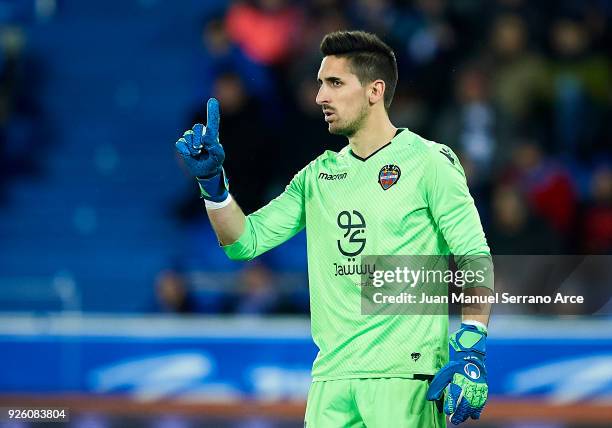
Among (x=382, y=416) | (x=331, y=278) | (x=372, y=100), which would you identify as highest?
(x=372, y=100)

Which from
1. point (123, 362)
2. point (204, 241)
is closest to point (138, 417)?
point (123, 362)

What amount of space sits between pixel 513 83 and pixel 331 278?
6279 millimetres

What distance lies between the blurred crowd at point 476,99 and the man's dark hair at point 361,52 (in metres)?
4.71

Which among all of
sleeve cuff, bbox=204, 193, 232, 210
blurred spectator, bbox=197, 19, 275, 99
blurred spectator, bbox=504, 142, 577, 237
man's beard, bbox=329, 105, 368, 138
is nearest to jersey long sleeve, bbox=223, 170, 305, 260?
sleeve cuff, bbox=204, 193, 232, 210

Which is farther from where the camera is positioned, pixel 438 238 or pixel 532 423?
pixel 532 423

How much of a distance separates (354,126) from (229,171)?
507 cm

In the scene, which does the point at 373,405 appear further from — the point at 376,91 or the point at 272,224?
the point at 376,91

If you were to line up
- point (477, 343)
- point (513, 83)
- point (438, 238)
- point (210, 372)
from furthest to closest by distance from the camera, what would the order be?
point (513, 83)
point (210, 372)
point (438, 238)
point (477, 343)

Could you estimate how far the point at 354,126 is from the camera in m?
5.05

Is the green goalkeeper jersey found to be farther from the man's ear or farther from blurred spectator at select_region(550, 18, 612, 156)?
blurred spectator at select_region(550, 18, 612, 156)

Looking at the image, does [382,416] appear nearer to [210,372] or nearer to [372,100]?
[372,100]

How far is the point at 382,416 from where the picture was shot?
471 centimetres

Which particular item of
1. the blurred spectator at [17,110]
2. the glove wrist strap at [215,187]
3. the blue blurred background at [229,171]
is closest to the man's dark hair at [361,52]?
the glove wrist strap at [215,187]

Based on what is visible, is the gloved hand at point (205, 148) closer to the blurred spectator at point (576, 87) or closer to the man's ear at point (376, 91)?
the man's ear at point (376, 91)
